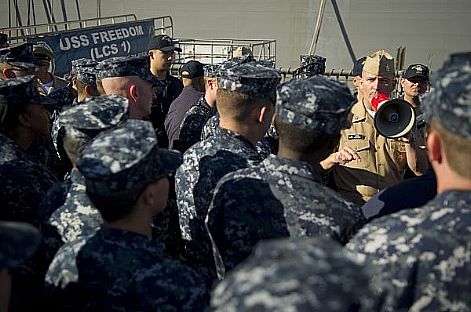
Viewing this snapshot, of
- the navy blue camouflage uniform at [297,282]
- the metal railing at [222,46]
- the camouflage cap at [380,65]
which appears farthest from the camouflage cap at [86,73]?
the metal railing at [222,46]

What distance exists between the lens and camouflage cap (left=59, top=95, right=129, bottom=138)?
3172 mm

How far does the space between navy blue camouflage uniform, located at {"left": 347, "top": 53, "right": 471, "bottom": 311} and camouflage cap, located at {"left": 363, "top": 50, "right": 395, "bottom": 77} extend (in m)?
3.06

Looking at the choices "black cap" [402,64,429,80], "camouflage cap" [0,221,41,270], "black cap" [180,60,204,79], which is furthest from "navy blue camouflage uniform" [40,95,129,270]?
"black cap" [402,64,429,80]

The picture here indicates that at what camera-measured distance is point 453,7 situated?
560 inches

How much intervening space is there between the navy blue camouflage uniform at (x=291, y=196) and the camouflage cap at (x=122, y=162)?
40 cm

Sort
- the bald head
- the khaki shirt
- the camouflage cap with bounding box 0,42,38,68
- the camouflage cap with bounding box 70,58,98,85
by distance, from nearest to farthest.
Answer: the bald head
the khaki shirt
the camouflage cap with bounding box 70,58,98,85
the camouflage cap with bounding box 0,42,38,68

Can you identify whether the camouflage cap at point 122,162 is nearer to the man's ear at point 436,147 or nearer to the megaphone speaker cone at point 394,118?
the man's ear at point 436,147

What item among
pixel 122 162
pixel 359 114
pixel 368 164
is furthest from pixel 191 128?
pixel 122 162

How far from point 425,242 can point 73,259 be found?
134 cm

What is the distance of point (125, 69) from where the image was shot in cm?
439

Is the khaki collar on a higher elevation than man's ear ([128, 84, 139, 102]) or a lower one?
lower

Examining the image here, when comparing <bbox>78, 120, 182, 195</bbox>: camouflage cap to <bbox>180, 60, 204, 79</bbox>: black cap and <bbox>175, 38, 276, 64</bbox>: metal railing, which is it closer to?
<bbox>180, 60, 204, 79</bbox>: black cap

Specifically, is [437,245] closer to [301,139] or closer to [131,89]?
[301,139]

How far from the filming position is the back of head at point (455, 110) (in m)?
1.90
